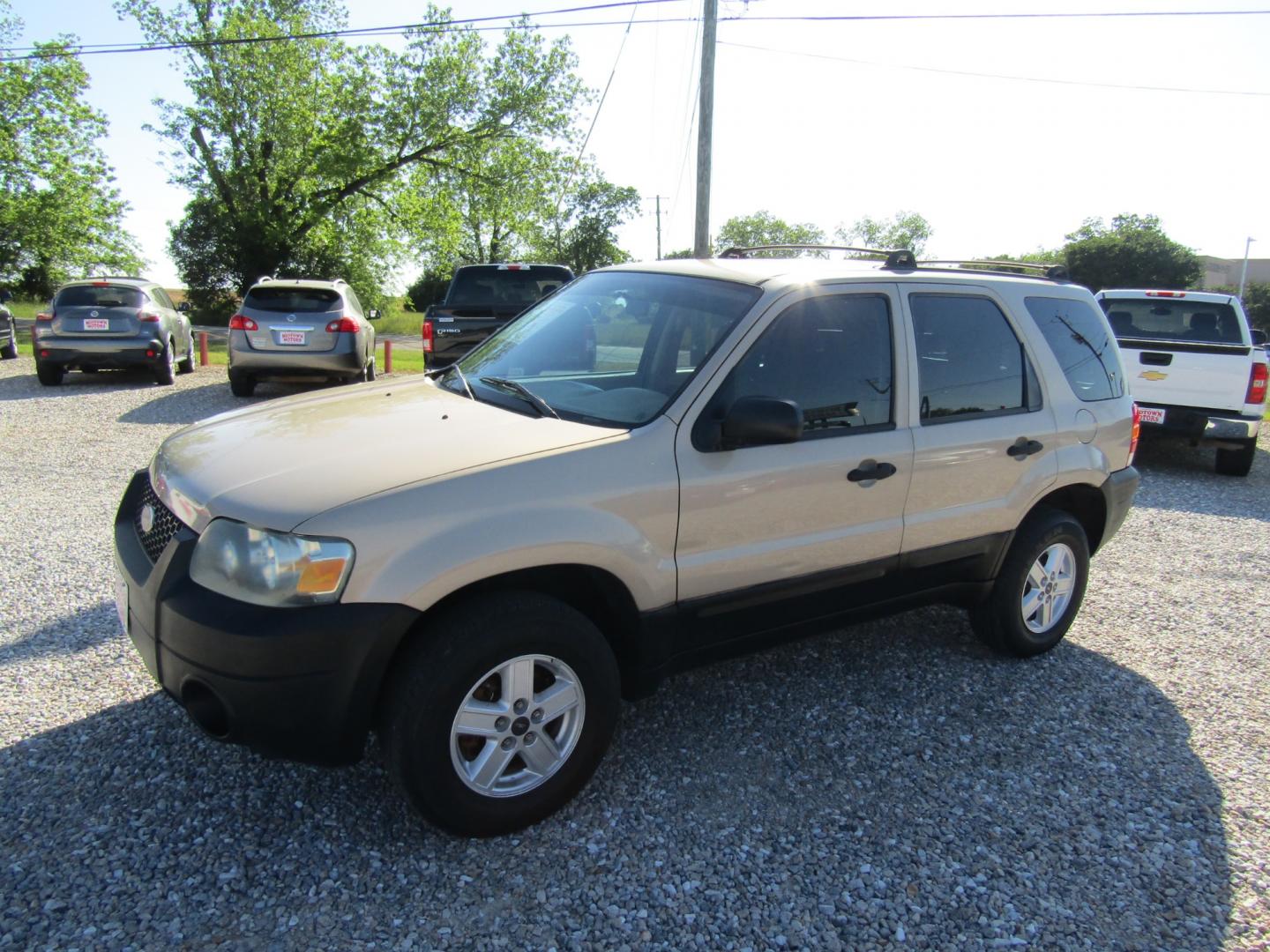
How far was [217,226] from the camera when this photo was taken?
32.9 meters

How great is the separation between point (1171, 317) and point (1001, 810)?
902cm

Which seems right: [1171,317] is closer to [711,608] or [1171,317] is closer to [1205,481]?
[1205,481]

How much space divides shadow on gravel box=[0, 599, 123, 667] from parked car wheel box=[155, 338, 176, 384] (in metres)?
9.80

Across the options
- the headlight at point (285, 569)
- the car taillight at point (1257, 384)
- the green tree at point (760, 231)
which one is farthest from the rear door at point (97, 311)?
the green tree at point (760, 231)

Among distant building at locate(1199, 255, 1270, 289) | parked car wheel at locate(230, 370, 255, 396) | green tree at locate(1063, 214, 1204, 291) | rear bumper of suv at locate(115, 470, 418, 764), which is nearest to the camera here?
rear bumper of suv at locate(115, 470, 418, 764)

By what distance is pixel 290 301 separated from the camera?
11914mm

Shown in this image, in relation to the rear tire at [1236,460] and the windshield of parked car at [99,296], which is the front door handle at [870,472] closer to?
the rear tire at [1236,460]

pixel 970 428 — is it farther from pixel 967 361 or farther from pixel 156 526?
pixel 156 526

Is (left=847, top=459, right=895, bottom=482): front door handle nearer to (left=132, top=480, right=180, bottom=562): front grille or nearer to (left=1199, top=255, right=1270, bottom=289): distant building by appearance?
(left=132, top=480, right=180, bottom=562): front grille

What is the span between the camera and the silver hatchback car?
11.7 metres

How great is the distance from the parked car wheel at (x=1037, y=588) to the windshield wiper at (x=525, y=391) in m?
2.40

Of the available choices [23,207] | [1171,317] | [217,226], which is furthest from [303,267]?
[1171,317]

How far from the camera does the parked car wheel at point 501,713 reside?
8.52 ft

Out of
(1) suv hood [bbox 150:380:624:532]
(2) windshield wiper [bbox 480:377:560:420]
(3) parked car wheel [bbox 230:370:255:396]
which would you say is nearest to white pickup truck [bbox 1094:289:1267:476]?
(2) windshield wiper [bbox 480:377:560:420]
